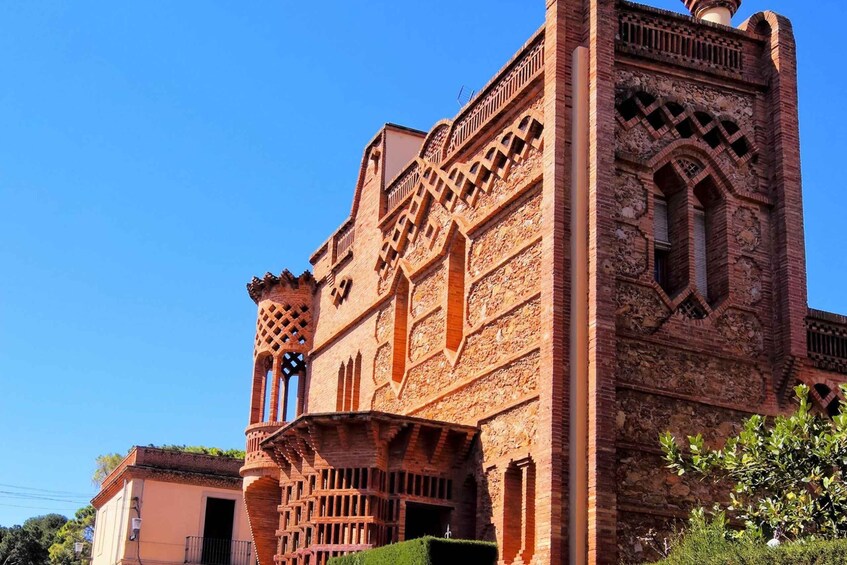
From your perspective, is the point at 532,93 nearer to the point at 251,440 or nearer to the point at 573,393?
the point at 573,393

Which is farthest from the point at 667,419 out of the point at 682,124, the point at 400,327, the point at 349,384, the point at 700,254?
the point at 349,384

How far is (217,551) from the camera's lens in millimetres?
28547

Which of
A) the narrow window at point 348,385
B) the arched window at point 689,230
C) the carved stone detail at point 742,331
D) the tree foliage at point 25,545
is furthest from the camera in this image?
the tree foliage at point 25,545

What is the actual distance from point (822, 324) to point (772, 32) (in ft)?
13.5

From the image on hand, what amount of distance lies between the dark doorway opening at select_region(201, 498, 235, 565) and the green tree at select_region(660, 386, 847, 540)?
1821 centimetres

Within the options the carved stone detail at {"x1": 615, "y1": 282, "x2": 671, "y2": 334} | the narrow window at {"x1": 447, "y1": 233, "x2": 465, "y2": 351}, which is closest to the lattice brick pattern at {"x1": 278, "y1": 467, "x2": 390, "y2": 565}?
the narrow window at {"x1": 447, "y1": 233, "x2": 465, "y2": 351}

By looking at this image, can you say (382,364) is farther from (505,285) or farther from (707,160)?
(707,160)

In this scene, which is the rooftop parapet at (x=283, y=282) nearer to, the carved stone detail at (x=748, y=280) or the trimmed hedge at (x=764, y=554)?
the carved stone detail at (x=748, y=280)

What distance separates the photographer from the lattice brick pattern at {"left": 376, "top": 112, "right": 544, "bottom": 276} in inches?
632

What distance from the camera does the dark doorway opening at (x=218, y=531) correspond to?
93.4 ft

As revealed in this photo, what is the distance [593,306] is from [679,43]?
4.19m

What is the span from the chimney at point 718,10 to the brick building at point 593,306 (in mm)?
45

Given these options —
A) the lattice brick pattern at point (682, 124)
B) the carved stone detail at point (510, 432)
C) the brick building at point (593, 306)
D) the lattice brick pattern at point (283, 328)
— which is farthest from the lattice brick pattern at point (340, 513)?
the lattice brick pattern at point (283, 328)

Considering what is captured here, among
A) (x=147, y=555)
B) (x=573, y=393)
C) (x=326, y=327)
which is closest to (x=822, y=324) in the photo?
(x=573, y=393)
